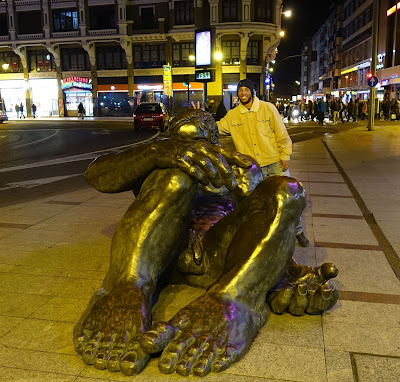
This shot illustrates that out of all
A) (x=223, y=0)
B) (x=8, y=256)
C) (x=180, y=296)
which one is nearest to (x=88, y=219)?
(x=8, y=256)

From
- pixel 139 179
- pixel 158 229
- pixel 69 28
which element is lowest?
pixel 158 229

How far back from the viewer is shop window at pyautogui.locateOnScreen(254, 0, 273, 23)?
133ft

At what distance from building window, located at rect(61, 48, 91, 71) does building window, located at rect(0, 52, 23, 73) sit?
5.27 meters

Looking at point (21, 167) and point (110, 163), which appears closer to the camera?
point (110, 163)

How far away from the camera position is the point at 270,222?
2490 millimetres

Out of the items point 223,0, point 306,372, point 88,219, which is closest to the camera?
point 306,372

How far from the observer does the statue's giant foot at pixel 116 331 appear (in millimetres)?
2215

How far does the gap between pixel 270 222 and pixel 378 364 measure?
2.92ft

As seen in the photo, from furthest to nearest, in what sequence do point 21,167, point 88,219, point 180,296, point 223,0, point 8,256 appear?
point 223,0, point 21,167, point 88,219, point 8,256, point 180,296

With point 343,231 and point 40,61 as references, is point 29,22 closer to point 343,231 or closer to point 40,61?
point 40,61

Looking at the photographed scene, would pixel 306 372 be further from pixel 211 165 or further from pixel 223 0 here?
pixel 223 0

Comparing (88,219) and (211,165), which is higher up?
(211,165)

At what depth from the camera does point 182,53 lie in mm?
43844

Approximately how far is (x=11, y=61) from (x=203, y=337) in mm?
52444
